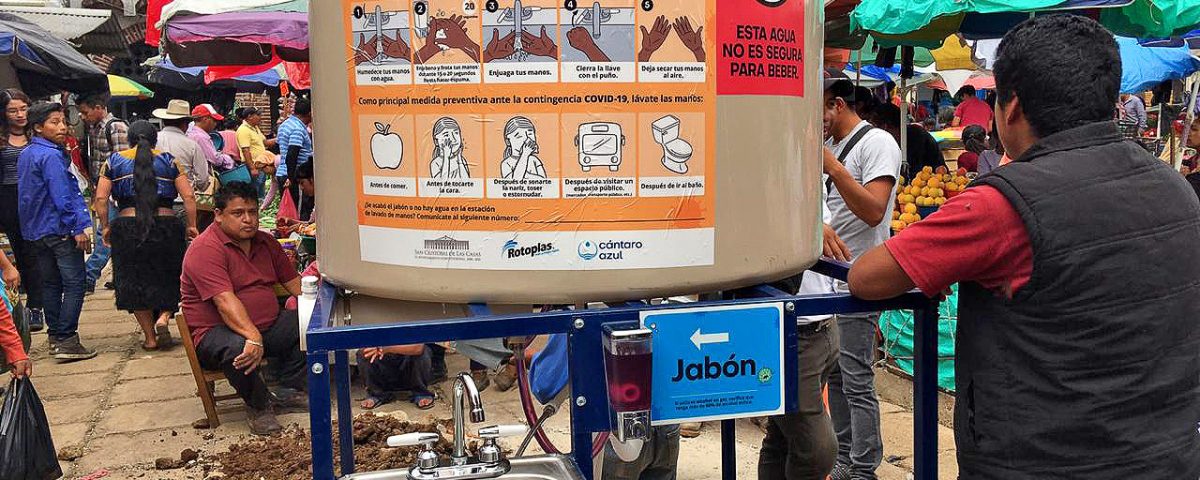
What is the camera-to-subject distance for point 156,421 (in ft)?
19.6

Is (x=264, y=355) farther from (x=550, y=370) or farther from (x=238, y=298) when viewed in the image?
(x=550, y=370)

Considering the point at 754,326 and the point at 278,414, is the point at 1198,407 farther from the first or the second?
the point at 278,414

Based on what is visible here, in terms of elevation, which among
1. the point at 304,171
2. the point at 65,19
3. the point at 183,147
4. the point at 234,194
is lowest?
the point at 234,194

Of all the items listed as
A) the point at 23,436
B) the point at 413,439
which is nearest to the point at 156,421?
the point at 23,436

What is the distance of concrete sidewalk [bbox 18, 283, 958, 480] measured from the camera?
5.09 meters

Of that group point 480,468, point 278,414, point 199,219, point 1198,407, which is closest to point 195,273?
point 278,414

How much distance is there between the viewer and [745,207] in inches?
70.1

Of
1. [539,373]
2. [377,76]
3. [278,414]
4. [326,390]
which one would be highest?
[377,76]

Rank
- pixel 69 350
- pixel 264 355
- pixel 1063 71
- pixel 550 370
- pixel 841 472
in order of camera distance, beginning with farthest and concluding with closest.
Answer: pixel 69 350, pixel 264 355, pixel 841 472, pixel 550 370, pixel 1063 71

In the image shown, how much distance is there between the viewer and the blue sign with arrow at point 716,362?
1772 millimetres

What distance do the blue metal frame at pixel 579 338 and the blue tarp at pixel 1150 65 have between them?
1162 centimetres

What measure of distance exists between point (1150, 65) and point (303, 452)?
1161 cm

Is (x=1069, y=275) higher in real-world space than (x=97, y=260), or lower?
higher

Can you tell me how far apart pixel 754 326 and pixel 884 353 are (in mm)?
5113
